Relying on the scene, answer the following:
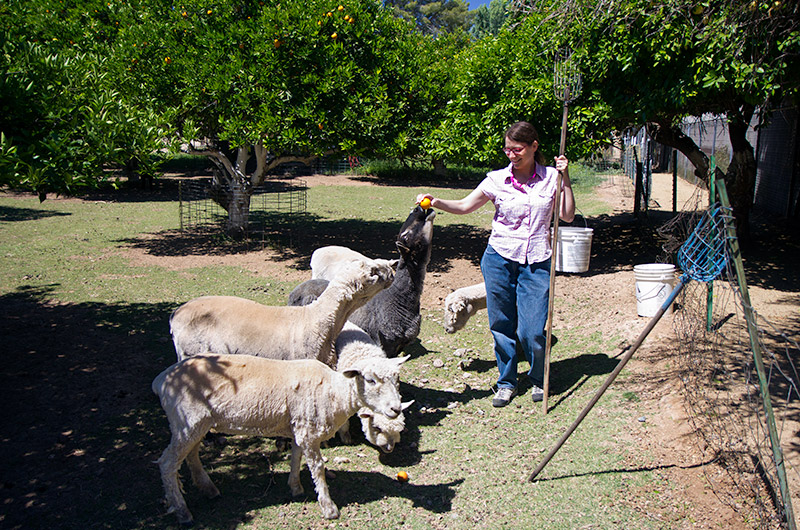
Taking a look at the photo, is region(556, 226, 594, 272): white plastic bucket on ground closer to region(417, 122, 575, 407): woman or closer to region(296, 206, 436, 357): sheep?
region(417, 122, 575, 407): woman

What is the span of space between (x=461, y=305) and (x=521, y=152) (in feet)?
7.20

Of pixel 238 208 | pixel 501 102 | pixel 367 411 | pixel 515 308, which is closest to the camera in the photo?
pixel 367 411

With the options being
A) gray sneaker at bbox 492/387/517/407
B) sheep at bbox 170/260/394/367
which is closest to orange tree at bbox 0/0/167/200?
sheep at bbox 170/260/394/367

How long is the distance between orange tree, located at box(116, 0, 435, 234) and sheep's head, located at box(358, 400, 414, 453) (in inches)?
290

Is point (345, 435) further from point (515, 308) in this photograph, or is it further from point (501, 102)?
point (501, 102)

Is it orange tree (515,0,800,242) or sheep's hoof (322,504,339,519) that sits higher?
orange tree (515,0,800,242)

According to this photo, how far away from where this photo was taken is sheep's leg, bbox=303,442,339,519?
3875 mm

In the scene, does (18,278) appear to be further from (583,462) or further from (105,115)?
(583,462)

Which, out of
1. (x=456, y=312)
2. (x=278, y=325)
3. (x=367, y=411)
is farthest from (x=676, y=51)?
(x=367, y=411)

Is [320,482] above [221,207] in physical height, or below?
below

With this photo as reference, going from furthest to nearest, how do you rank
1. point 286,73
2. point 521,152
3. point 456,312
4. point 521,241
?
point 286,73
point 456,312
point 521,241
point 521,152

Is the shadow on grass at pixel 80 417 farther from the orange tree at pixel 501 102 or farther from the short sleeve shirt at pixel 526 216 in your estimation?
the orange tree at pixel 501 102

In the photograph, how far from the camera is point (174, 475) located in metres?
3.74

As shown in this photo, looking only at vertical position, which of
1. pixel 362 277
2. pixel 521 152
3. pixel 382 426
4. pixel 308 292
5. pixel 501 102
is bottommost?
pixel 382 426
